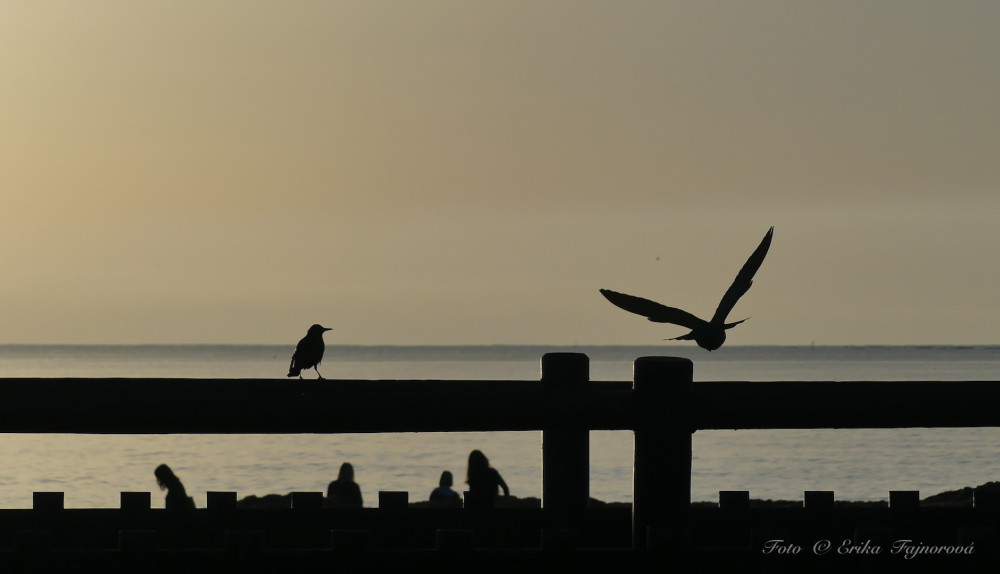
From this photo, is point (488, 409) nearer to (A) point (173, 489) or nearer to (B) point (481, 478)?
(B) point (481, 478)

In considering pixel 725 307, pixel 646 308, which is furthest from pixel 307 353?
pixel 646 308


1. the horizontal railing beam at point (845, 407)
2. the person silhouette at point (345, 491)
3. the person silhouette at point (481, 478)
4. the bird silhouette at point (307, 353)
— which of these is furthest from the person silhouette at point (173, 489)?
the horizontal railing beam at point (845, 407)

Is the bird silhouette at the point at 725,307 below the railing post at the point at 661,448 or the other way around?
the other way around

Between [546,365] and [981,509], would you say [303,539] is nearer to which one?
[546,365]

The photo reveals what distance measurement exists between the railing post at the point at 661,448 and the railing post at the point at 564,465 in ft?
5.28

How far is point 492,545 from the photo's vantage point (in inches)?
224

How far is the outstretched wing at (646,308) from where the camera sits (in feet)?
18.4

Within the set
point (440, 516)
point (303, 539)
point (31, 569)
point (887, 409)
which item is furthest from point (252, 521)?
point (887, 409)

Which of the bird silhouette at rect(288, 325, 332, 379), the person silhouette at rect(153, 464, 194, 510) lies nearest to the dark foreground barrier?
the bird silhouette at rect(288, 325, 332, 379)

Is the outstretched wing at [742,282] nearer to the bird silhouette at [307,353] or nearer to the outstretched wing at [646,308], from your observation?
the outstretched wing at [646,308]

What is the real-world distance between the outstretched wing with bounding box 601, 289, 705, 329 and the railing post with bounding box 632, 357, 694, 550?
161 cm

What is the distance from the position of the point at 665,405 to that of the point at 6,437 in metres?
62.3

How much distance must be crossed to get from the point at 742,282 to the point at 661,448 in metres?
2.76

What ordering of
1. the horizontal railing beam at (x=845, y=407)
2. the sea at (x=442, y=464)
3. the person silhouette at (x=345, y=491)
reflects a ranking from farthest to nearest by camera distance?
1. the sea at (x=442, y=464)
2. the person silhouette at (x=345, y=491)
3. the horizontal railing beam at (x=845, y=407)
